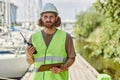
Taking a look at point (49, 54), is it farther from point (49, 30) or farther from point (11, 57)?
point (11, 57)

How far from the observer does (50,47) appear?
423 centimetres

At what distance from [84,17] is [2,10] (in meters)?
70.3

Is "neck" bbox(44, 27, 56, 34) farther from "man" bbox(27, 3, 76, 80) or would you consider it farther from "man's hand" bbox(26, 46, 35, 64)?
"man's hand" bbox(26, 46, 35, 64)

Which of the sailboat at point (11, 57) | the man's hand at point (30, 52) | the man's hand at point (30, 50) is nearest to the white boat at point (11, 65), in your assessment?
the sailboat at point (11, 57)

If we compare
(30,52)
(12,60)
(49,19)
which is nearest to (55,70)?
(30,52)

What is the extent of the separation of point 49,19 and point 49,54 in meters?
0.36

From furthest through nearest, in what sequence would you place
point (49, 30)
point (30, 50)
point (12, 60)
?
1. point (12, 60)
2. point (49, 30)
3. point (30, 50)

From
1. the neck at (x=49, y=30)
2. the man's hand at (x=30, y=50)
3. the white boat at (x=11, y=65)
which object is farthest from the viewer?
the white boat at (x=11, y=65)

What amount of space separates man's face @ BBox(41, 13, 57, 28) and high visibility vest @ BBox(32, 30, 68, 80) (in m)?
0.13

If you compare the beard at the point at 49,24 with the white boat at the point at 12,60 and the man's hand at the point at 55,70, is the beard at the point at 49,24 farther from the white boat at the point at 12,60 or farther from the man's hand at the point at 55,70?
the white boat at the point at 12,60

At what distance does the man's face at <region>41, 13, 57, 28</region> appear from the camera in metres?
4.24

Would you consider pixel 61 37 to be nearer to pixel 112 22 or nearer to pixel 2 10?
pixel 2 10

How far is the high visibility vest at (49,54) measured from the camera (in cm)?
423

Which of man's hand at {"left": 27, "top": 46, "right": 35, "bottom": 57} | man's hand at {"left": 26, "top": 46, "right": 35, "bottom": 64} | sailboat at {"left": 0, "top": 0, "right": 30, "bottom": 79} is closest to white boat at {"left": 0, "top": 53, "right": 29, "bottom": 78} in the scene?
sailboat at {"left": 0, "top": 0, "right": 30, "bottom": 79}
